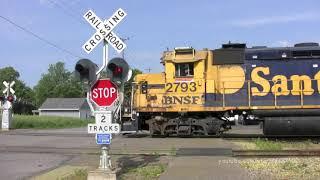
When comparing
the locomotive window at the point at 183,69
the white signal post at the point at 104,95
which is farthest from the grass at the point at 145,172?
the locomotive window at the point at 183,69

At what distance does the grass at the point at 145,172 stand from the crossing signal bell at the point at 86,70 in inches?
93.4

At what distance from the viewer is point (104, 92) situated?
11219 mm

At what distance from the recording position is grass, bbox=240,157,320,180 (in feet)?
37.1

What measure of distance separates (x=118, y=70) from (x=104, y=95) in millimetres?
628

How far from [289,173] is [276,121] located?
31.6 feet

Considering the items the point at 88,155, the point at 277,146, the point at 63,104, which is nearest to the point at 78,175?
the point at 88,155

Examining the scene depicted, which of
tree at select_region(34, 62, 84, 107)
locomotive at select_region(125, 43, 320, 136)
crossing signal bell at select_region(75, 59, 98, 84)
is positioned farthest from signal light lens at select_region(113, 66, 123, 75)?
tree at select_region(34, 62, 84, 107)

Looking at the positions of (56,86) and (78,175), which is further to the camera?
(56,86)

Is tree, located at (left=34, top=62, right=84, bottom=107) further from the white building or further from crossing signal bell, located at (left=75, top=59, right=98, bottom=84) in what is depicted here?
crossing signal bell, located at (left=75, top=59, right=98, bottom=84)

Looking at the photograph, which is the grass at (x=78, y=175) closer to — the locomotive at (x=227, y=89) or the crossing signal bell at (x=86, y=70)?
the crossing signal bell at (x=86, y=70)

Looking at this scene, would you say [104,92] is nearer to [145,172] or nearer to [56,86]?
[145,172]

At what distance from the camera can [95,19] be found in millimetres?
11586

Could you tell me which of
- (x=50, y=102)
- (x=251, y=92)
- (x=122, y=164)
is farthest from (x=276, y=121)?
(x=50, y=102)

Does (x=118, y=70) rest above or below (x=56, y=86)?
below
